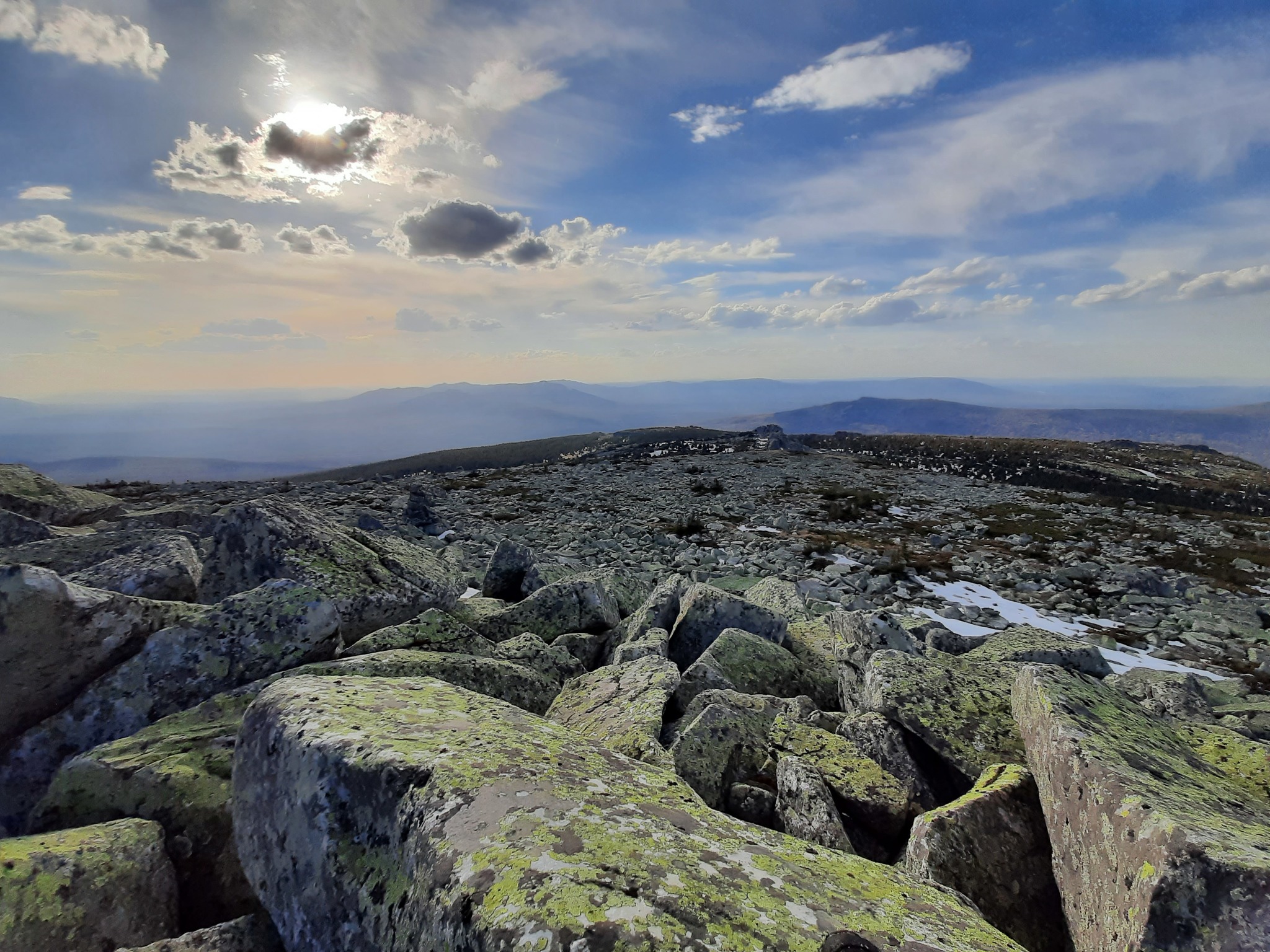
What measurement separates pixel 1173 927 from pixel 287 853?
5.76 meters

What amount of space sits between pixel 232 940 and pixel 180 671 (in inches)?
152

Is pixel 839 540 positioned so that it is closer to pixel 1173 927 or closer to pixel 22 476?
pixel 1173 927

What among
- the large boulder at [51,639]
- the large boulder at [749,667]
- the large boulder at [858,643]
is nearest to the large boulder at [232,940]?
the large boulder at [51,639]

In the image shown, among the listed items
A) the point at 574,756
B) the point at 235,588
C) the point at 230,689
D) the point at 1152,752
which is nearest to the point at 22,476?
the point at 235,588

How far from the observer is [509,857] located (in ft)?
10.2

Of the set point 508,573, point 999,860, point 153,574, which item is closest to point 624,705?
point 999,860

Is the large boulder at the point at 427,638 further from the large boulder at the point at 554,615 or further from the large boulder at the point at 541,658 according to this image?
the large boulder at the point at 554,615

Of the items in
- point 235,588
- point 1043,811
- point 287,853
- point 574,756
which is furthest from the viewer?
point 235,588

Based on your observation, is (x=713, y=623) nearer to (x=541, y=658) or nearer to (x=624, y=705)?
(x=541, y=658)

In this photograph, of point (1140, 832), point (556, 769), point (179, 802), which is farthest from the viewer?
point (179, 802)

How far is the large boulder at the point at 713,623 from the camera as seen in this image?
10148 millimetres

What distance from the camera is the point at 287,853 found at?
3.91 meters

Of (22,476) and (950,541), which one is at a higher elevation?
(22,476)

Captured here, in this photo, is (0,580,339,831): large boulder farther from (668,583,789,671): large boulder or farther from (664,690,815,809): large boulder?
(668,583,789,671): large boulder
